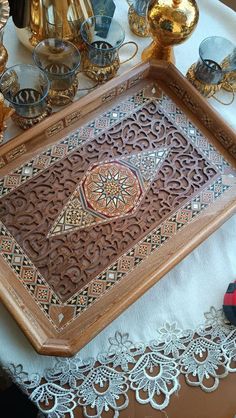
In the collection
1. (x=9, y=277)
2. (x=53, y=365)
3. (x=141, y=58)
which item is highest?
(x=141, y=58)

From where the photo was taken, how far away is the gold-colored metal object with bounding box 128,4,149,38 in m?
0.89

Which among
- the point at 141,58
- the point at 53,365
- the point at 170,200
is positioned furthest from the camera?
the point at 141,58

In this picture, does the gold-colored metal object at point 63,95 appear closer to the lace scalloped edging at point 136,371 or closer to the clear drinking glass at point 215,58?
the clear drinking glass at point 215,58

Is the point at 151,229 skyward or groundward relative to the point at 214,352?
skyward

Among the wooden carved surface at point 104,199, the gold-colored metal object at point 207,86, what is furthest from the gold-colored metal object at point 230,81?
the wooden carved surface at point 104,199

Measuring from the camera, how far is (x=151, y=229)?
0.75 m

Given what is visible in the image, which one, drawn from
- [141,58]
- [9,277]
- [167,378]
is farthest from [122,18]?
[167,378]

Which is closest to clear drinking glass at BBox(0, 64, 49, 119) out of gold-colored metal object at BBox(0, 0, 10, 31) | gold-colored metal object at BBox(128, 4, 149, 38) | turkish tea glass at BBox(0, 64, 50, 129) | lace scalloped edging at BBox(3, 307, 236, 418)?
turkish tea glass at BBox(0, 64, 50, 129)

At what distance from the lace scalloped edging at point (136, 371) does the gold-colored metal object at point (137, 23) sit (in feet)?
1.76

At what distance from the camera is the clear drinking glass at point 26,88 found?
0.77 m

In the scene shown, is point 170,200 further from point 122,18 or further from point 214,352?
point 122,18

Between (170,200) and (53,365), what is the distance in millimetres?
314

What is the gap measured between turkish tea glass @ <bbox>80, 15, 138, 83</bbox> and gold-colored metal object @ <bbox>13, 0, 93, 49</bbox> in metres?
0.02

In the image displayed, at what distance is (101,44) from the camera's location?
854mm
